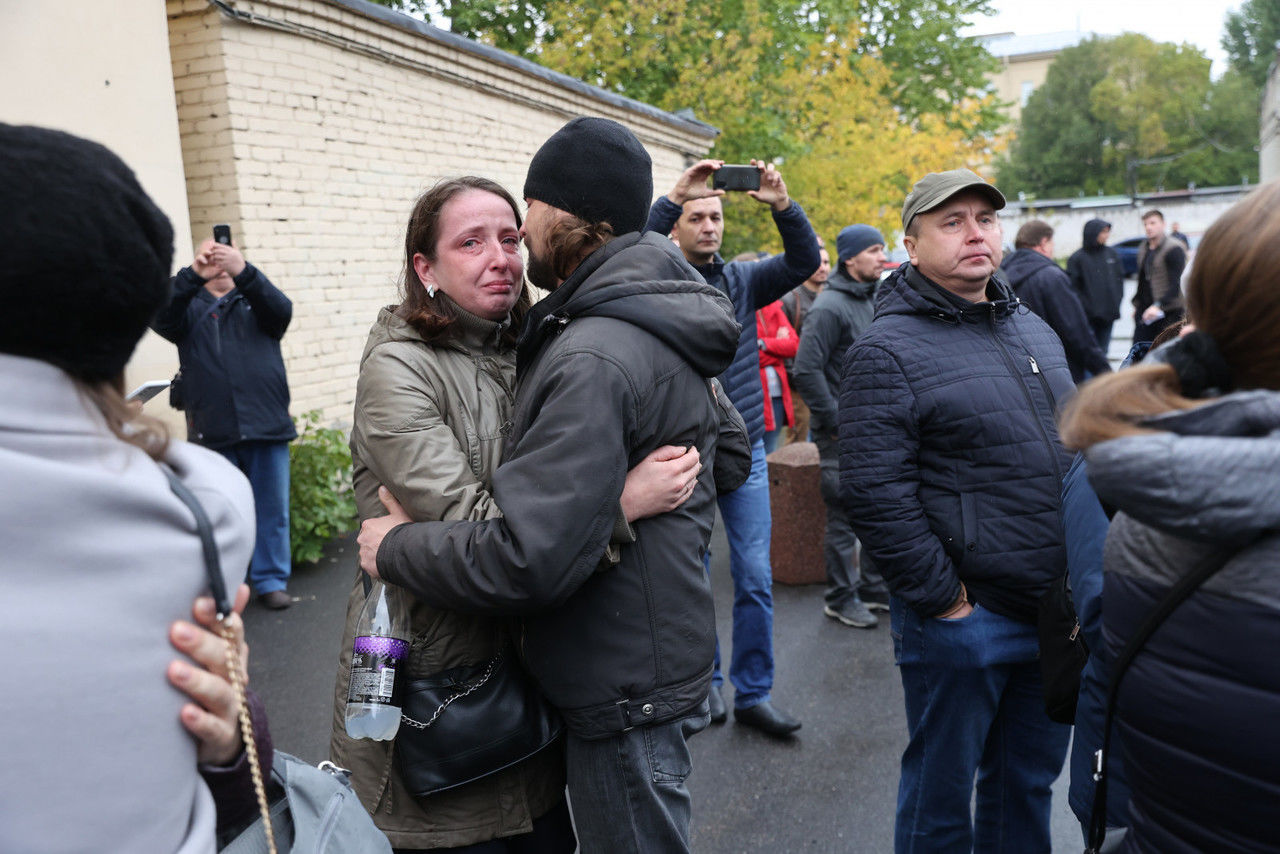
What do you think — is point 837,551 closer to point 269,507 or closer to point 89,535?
point 269,507

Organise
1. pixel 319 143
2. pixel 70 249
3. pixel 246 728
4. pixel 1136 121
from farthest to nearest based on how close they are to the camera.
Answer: pixel 1136 121, pixel 319 143, pixel 246 728, pixel 70 249

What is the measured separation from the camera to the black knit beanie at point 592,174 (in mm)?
2064

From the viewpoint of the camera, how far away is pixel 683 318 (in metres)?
2.00

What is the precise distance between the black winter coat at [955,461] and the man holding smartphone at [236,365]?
397 centimetres

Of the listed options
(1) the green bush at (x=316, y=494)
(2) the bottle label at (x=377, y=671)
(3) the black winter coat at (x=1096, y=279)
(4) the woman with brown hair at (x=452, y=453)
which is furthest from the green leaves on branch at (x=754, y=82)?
(2) the bottle label at (x=377, y=671)

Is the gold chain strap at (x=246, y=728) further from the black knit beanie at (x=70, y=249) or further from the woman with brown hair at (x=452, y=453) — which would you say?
the woman with brown hair at (x=452, y=453)

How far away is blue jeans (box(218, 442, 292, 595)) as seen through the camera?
19.2ft

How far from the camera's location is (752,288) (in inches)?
Answer: 182

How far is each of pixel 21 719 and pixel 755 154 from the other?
1464 cm

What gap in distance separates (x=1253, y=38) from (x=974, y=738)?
80880 millimetres

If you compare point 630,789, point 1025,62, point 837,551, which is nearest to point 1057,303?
point 837,551

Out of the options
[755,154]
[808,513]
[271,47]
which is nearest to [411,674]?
[808,513]

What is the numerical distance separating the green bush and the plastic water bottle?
4.58 m

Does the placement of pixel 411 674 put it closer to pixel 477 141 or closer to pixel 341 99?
pixel 341 99
